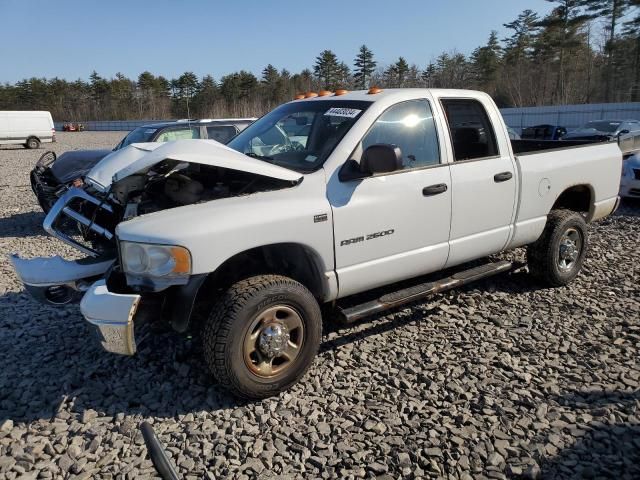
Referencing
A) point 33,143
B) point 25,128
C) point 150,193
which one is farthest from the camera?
point 33,143

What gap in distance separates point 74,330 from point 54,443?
1595mm

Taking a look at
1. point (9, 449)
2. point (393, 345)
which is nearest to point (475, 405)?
point (393, 345)

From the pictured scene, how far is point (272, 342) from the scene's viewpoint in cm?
322

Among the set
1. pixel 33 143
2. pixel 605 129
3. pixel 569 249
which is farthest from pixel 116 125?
pixel 569 249

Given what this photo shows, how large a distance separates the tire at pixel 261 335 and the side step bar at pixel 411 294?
0.94 ft

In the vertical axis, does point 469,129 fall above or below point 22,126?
below

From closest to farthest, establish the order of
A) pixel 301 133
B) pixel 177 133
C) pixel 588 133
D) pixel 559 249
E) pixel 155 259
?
pixel 155 259 → pixel 301 133 → pixel 559 249 → pixel 177 133 → pixel 588 133

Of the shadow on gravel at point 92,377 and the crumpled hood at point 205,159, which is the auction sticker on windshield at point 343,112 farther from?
A: the shadow on gravel at point 92,377

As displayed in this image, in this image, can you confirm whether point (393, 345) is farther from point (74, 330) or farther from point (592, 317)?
point (74, 330)

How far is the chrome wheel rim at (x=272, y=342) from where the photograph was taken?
3.16 meters

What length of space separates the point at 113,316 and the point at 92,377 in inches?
43.4

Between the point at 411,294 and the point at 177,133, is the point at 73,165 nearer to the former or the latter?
the point at 177,133

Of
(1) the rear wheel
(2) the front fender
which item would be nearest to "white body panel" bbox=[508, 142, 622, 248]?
(2) the front fender

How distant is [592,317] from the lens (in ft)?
14.5
